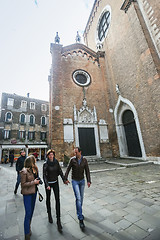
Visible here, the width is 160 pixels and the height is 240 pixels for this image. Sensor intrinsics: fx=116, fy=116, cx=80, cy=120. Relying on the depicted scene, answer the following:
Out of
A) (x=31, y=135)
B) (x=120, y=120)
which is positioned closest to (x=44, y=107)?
(x=31, y=135)

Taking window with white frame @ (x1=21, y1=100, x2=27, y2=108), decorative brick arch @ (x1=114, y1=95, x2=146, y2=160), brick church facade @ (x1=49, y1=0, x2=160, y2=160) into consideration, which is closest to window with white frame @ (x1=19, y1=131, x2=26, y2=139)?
window with white frame @ (x1=21, y1=100, x2=27, y2=108)

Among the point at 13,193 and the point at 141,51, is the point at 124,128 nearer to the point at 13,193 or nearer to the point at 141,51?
the point at 141,51

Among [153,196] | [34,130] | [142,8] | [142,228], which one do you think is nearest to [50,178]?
[142,228]

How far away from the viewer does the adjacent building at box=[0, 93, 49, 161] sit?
1880cm

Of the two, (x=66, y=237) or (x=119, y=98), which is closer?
(x=66, y=237)

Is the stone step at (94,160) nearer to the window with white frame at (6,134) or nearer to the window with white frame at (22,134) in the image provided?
the window with white frame at (22,134)

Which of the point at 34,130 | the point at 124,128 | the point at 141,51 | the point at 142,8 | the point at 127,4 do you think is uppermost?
the point at 127,4

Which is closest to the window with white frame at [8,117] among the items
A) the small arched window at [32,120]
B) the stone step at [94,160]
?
the small arched window at [32,120]

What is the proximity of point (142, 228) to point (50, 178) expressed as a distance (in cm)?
179

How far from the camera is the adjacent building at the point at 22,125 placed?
18.8m

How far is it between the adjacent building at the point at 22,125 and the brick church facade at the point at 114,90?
38.1ft

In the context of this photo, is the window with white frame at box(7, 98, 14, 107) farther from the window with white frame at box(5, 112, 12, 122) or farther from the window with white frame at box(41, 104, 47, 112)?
the window with white frame at box(41, 104, 47, 112)

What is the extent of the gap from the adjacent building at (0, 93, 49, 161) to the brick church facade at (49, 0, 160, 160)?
11.6 metres

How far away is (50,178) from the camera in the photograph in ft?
7.83
